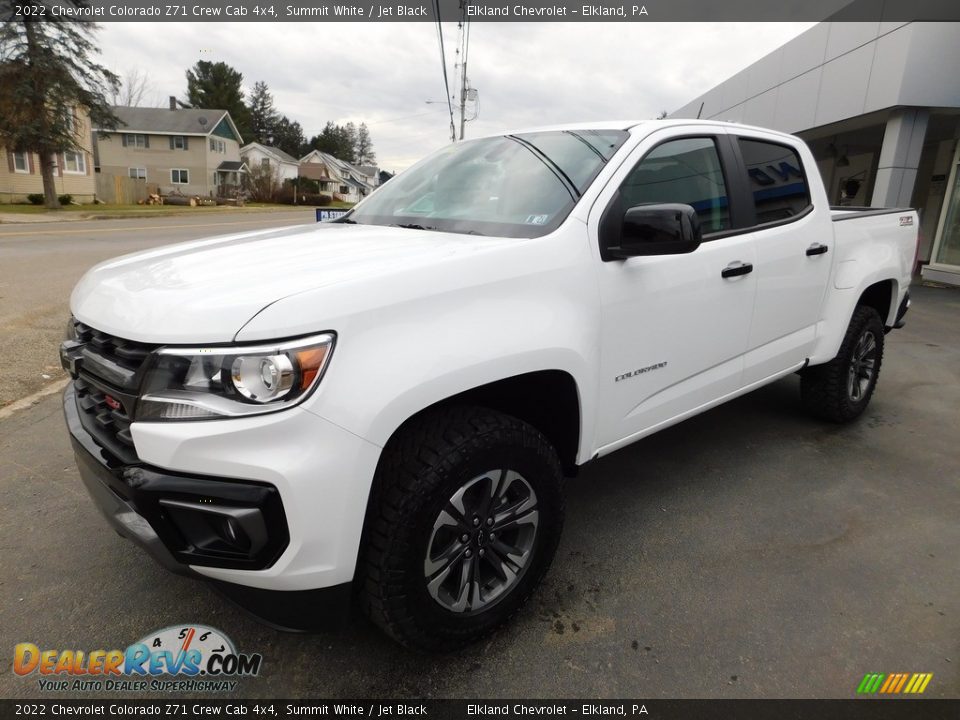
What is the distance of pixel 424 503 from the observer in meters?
1.87

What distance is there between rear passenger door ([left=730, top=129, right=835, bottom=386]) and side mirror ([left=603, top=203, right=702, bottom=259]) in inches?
39.7

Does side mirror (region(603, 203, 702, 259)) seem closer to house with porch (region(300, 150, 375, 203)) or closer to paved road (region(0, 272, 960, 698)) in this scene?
paved road (region(0, 272, 960, 698))

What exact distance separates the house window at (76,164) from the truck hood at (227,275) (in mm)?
42821

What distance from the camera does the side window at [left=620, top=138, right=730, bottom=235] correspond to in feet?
8.98

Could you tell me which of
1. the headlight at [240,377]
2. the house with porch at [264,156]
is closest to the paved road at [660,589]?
the headlight at [240,377]

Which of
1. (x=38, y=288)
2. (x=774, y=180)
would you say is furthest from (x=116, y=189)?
(x=774, y=180)

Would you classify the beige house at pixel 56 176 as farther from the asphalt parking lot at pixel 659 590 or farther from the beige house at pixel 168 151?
the asphalt parking lot at pixel 659 590

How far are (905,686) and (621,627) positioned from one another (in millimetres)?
943

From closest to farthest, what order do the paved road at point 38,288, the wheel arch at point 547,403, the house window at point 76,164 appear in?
the wheel arch at point 547,403 → the paved road at point 38,288 → the house window at point 76,164

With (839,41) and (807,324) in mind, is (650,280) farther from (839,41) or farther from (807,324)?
(839,41)

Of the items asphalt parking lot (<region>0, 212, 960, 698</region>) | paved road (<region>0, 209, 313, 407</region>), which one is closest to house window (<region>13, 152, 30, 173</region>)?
paved road (<region>0, 209, 313, 407</region>)

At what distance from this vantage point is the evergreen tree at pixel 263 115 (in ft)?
298

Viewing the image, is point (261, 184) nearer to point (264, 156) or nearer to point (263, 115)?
point (264, 156)

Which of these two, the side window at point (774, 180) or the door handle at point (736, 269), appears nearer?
the door handle at point (736, 269)
